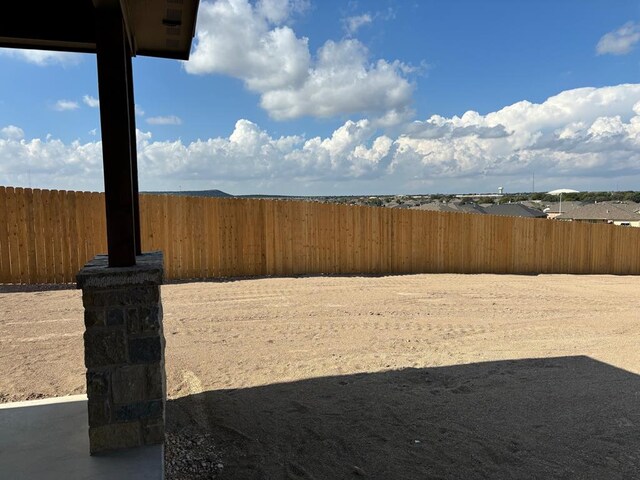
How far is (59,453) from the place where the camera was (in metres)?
2.84

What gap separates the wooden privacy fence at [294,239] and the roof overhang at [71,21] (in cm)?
644

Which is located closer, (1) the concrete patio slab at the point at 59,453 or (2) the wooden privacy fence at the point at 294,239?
(1) the concrete patio slab at the point at 59,453

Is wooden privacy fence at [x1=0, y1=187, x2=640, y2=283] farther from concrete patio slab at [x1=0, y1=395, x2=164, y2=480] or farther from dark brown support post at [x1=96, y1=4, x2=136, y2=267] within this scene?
dark brown support post at [x1=96, y1=4, x2=136, y2=267]

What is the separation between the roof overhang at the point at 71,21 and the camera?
11.8ft

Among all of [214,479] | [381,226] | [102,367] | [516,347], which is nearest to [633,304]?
[516,347]

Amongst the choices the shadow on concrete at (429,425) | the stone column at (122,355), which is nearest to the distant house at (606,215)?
the shadow on concrete at (429,425)

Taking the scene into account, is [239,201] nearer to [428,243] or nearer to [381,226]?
[381,226]

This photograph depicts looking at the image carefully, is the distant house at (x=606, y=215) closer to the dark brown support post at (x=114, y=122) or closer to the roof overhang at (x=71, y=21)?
the roof overhang at (x=71, y=21)

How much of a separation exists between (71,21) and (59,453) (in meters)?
3.16

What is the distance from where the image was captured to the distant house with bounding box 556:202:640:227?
3781 centimetres

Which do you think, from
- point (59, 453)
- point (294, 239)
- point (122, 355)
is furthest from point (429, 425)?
point (294, 239)

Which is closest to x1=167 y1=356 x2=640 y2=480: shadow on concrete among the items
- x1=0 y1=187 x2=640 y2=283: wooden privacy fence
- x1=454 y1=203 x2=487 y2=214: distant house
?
x1=0 y1=187 x2=640 y2=283: wooden privacy fence

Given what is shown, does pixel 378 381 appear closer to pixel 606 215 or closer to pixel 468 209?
pixel 468 209

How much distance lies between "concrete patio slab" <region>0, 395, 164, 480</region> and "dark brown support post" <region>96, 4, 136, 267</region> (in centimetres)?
115
